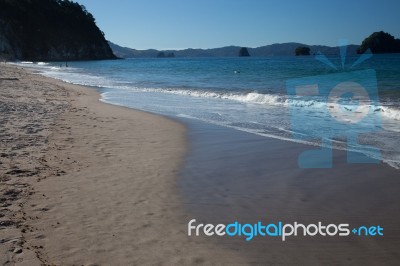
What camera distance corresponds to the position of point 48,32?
119688 millimetres

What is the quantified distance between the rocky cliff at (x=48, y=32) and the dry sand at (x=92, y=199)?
9545 cm

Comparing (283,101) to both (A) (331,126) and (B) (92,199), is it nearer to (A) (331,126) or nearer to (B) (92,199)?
(A) (331,126)

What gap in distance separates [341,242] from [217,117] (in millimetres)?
8349

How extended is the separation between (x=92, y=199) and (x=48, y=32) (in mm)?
130816

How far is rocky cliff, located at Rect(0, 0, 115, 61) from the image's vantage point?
326 feet

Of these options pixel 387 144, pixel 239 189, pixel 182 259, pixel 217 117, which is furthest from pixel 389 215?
pixel 217 117

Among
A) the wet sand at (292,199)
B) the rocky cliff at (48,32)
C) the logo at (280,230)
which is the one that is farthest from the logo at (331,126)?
the rocky cliff at (48,32)

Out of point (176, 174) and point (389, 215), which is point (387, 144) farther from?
point (176, 174)

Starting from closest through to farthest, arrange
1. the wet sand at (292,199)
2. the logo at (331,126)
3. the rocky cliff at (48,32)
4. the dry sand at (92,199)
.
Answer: the dry sand at (92,199) → the wet sand at (292,199) → the logo at (331,126) → the rocky cliff at (48,32)

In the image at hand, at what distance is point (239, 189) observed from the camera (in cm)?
Answer: 511

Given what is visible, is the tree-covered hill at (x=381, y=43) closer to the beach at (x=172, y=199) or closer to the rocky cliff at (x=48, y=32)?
the rocky cliff at (x=48, y=32)

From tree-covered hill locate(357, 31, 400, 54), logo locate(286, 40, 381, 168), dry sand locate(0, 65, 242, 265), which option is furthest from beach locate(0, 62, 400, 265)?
tree-covered hill locate(357, 31, 400, 54)

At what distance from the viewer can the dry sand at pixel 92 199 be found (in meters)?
3.37

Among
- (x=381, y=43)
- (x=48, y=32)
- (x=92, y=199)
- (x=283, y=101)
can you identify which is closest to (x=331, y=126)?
(x=283, y=101)
